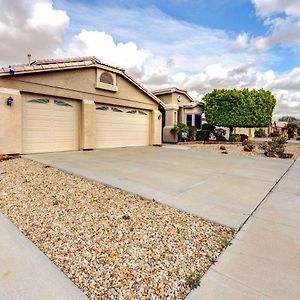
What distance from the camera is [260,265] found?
2.28 meters

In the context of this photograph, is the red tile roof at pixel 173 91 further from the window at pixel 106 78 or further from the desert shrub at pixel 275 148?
the desert shrub at pixel 275 148

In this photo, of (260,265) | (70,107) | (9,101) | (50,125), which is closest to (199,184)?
(260,265)

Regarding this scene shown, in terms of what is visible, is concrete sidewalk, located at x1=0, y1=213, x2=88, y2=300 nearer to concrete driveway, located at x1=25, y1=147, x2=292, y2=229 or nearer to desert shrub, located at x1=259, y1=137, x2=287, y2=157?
concrete driveway, located at x1=25, y1=147, x2=292, y2=229

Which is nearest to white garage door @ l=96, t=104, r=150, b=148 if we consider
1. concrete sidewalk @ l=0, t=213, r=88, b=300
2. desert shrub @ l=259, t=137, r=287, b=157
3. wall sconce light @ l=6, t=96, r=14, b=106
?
wall sconce light @ l=6, t=96, r=14, b=106

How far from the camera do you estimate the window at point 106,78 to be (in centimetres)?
1192

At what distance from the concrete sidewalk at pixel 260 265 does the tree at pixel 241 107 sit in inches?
620

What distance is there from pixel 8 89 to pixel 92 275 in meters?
9.17

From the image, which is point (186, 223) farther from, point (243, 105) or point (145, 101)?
point (243, 105)

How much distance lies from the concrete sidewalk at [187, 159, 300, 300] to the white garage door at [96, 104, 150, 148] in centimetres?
1012

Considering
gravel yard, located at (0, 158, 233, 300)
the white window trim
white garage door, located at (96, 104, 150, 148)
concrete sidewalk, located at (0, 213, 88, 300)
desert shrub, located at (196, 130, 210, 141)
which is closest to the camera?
concrete sidewalk, located at (0, 213, 88, 300)

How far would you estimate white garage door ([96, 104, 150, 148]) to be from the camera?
12.3 metres

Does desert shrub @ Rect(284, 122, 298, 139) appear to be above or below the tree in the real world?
below

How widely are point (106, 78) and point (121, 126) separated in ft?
9.85

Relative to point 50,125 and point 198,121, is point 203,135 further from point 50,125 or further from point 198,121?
point 50,125
